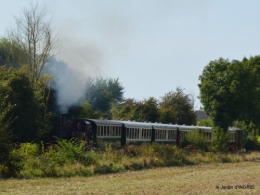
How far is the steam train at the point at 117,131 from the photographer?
114 ft

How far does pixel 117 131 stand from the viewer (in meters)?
37.6

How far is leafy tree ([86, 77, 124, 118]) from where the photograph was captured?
2803 inches

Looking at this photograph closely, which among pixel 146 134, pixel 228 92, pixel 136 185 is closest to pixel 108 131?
pixel 146 134

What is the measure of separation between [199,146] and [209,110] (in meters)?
3.99

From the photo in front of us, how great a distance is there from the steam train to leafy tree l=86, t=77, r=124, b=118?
2581 cm

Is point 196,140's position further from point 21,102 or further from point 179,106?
point 179,106

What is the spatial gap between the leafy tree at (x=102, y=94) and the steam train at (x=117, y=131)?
25806 mm

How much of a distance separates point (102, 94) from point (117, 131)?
36103mm

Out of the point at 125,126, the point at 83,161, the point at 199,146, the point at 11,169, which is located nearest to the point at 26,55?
the point at 125,126

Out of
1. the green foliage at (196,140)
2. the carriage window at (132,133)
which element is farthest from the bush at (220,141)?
the carriage window at (132,133)

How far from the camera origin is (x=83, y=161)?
82.5 ft

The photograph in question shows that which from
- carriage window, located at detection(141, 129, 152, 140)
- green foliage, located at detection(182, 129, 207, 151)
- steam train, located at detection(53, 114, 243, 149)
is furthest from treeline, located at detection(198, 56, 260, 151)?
carriage window, located at detection(141, 129, 152, 140)

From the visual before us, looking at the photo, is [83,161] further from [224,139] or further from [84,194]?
[224,139]

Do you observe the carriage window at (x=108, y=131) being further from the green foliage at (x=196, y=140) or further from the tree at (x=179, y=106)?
the tree at (x=179, y=106)
